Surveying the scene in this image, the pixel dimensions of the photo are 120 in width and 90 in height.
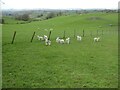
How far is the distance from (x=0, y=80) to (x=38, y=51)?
12.1m

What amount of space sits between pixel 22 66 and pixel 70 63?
392cm

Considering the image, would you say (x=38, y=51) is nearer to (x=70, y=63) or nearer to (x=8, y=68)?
(x=70, y=63)

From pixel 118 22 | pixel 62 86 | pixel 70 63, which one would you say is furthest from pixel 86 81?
pixel 118 22

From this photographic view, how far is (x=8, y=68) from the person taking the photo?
62.8ft

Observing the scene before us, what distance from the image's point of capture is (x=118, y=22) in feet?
284

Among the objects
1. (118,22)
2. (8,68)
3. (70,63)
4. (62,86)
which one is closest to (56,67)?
(70,63)

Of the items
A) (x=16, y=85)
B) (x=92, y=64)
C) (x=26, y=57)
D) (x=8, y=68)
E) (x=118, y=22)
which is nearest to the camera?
(x=16, y=85)

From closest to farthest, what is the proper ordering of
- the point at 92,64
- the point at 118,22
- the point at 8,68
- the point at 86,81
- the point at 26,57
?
the point at 86,81 → the point at 8,68 → the point at 92,64 → the point at 26,57 → the point at 118,22

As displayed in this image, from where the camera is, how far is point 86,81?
53.0 feet

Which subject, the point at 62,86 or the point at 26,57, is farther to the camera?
the point at 26,57

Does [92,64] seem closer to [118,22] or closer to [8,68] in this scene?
[8,68]

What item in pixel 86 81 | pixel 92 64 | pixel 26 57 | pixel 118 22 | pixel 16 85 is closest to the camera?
pixel 16 85

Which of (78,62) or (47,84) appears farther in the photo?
(78,62)

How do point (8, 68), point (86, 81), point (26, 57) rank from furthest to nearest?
point (26, 57) < point (8, 68) < point (86, 81)
